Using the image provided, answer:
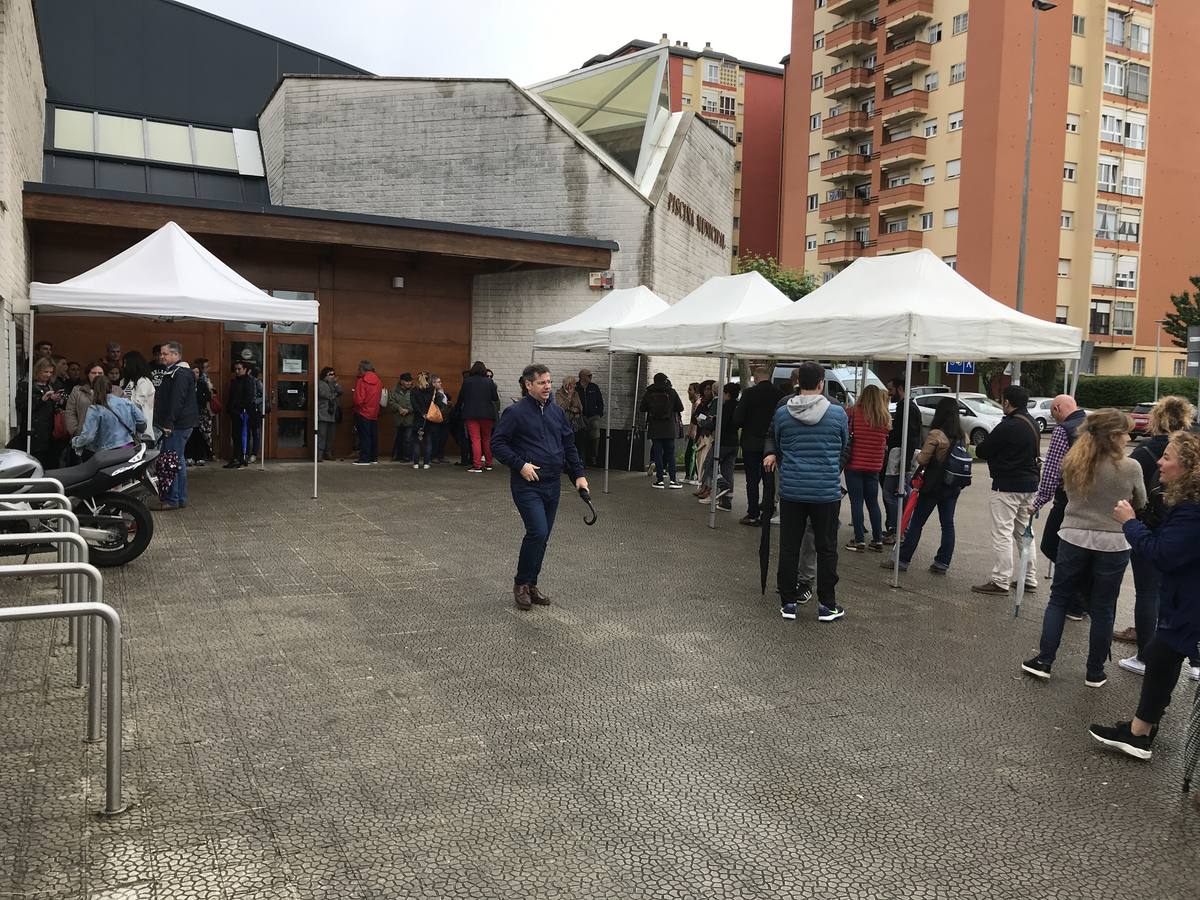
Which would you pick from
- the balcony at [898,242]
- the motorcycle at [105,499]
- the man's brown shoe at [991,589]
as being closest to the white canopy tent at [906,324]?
the man's brown shoe at [991,589]

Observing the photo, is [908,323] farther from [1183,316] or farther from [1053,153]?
[1053,153]

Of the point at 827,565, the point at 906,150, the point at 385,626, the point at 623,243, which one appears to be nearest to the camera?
the point at 385,626

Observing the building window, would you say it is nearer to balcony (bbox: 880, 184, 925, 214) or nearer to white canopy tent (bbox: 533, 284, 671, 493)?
balcony (bbox: 880, 184, 925, 214)

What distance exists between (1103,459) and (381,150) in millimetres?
15441

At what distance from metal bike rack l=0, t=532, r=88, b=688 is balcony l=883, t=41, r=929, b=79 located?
177 feet

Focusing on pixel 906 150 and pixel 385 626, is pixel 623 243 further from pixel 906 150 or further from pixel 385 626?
pixel 906 150

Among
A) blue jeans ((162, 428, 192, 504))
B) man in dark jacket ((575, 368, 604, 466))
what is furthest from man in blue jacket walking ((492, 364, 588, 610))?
man in dark jacket ((575, 368, 604, 466))

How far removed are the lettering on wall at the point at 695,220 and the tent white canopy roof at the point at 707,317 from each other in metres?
6.72

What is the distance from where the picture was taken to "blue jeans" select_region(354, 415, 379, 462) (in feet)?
52.2

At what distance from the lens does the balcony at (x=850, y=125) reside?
54.5 meters

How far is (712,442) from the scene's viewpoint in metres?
12.9

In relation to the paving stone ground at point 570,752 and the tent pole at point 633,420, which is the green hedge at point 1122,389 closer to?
the tent pole at point 633,420

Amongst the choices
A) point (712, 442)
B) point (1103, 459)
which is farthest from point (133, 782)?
point (712, 442)

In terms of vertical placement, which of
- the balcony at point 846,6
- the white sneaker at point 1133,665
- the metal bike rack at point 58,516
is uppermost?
the balcony at point 846,6
